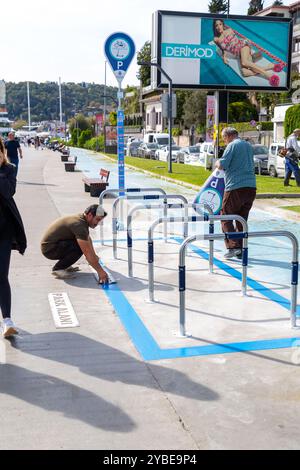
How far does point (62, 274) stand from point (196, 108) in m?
57.4

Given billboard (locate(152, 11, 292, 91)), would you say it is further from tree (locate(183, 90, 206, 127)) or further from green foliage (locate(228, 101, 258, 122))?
tree (locate(183, 90, 206, 127))

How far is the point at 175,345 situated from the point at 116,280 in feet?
7.70

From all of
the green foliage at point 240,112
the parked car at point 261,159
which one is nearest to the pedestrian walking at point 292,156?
the parked car at point 261,159

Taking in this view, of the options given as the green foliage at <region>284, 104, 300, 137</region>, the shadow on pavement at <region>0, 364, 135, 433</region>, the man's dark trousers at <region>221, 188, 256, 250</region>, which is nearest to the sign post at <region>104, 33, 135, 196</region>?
the man's dark trousers at <region>221, 188, 256, 250</region>

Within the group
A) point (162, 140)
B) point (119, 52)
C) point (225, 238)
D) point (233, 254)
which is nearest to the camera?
point (225, 238)

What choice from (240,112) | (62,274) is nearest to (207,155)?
(62,274)

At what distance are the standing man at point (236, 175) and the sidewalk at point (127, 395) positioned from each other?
297 centimetres

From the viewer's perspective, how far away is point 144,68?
90688 mm

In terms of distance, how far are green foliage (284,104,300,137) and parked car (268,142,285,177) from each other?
37.7 feet

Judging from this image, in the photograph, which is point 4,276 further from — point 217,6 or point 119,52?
point 217,6

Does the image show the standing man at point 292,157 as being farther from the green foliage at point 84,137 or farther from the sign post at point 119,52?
the green foliage at point 84,137
